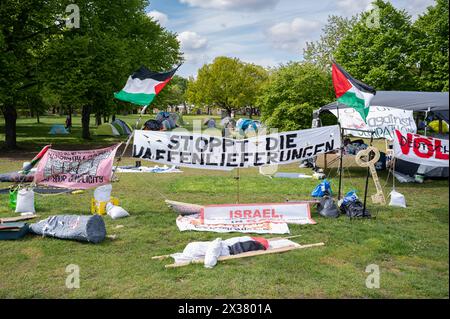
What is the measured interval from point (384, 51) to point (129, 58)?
67.9 ft

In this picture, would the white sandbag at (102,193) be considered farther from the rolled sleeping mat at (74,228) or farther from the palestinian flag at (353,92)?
the palestinian flag at (353,92)

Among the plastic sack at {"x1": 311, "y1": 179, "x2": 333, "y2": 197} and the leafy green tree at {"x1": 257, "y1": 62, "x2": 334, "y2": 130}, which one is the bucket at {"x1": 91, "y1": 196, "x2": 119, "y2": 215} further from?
the leafy green tree at {"x1": 257, "y1": 62, "x2": 334, "y2": 130}

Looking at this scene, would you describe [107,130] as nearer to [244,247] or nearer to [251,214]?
[251,214]

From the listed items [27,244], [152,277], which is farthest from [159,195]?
[152,277]

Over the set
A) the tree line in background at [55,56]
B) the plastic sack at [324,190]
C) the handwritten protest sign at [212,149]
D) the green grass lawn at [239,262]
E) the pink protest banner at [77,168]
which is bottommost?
the green grass lawn at [239,262]

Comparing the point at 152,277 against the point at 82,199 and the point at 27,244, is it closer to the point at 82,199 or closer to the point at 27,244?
the point at 27,244

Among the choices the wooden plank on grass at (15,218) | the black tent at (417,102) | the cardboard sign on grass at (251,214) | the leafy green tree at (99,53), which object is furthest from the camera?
the leafy green tree at (99,53)

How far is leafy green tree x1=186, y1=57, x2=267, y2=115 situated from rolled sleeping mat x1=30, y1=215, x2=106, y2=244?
55692 millimetres

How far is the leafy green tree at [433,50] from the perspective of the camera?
31391mm

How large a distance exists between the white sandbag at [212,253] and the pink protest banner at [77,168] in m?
3.97

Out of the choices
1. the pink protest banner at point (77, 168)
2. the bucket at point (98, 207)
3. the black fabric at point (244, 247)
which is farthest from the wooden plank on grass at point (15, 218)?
the black fabric at point (244, 247)

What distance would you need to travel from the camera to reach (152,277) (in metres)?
6.33

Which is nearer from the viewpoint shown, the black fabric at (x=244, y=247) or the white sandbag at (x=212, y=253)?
the white sandbag at (x=212, y=253)

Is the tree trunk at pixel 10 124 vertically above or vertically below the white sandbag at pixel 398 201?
above
